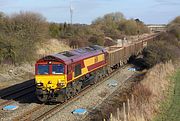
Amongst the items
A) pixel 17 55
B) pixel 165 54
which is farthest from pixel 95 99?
pixel 165 54

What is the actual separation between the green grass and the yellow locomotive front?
6030 mm

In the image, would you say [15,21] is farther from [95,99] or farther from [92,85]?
[95,99]

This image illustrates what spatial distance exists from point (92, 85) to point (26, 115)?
32.7 feet

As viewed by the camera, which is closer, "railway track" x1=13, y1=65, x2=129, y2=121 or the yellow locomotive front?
"railway track" x1=13, y1=65, x2=129, y2=121

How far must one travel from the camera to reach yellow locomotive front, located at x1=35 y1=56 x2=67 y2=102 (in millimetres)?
20750

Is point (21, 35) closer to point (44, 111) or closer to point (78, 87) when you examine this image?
point (78, 87)

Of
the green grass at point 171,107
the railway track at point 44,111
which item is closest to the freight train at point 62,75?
the railway track at point 44,111

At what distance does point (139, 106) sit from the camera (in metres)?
17.8

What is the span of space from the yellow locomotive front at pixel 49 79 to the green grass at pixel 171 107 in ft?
19.8

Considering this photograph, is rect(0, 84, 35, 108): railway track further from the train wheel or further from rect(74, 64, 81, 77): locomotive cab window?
rect(74, 64, 81, 77): locomotive cab window

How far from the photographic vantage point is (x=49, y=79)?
20.8 metres

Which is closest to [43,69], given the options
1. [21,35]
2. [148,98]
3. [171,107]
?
[148,98]

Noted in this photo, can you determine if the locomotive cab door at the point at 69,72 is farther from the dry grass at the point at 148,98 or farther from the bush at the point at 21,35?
the bush at the point at 21,35

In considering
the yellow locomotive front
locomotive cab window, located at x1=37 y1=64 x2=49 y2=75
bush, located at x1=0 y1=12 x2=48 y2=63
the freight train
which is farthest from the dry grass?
bush, located at x1=0 y1=12 x2=48 y2=63
